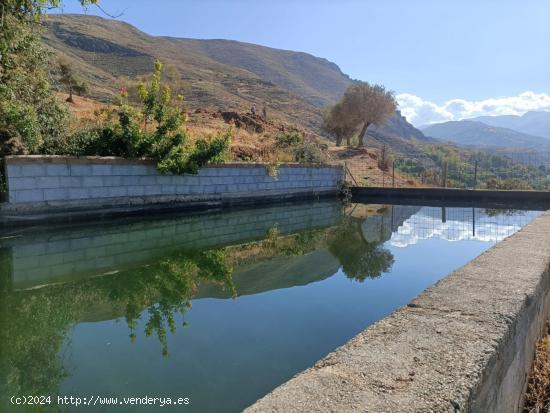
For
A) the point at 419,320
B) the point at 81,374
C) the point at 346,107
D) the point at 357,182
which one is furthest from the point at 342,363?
the point at 346,107

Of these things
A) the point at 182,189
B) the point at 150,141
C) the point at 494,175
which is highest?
the point at 150,141

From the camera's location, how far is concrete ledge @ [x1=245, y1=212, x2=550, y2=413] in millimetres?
1682

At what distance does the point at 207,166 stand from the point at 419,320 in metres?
11.6

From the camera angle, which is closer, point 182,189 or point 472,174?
point 182,189

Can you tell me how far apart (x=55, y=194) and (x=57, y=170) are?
1.77 feet

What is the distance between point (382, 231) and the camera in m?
10.6

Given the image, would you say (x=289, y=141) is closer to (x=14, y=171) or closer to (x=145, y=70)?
(x=14, y=171)

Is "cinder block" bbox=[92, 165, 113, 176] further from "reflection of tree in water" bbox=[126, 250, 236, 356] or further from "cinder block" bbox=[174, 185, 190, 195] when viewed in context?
"reflection of tree in water" bbox=[126, 250, 236, 356]

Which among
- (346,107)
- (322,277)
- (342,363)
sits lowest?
(322,277)

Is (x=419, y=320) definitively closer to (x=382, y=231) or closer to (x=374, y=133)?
(x=382, y=231)

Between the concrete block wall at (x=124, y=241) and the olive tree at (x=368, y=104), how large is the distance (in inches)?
808

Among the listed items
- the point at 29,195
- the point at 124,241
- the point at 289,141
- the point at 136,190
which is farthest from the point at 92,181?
the point at 289,141

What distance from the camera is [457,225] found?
38.7 ft

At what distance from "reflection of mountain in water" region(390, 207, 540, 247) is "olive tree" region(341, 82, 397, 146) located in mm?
17689
